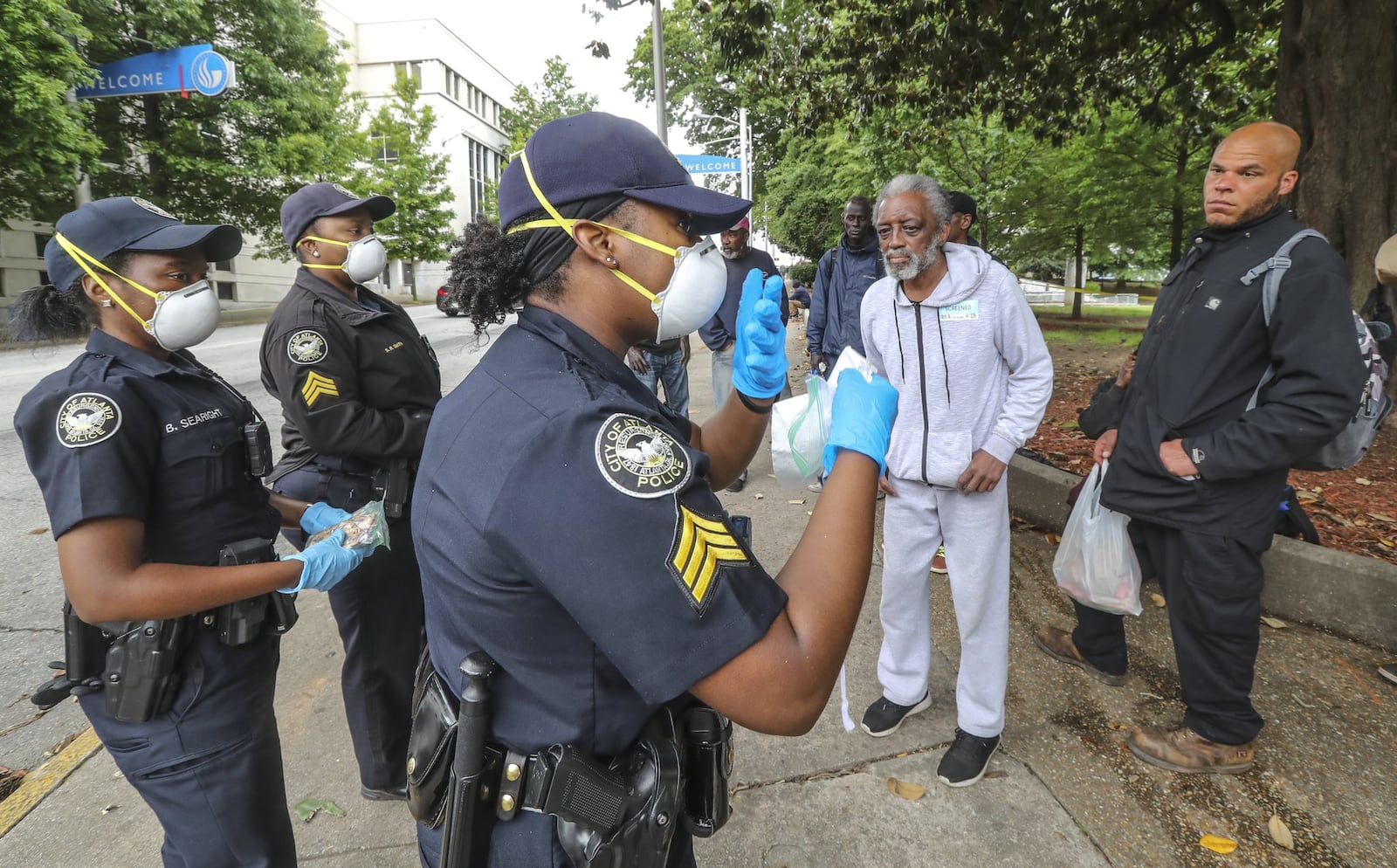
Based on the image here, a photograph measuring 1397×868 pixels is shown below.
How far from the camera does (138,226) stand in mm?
1792

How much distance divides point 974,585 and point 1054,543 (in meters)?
2.35

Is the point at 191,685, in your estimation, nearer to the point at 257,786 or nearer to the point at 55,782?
the point at 257,786

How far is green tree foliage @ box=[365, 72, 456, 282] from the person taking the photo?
3452 cm

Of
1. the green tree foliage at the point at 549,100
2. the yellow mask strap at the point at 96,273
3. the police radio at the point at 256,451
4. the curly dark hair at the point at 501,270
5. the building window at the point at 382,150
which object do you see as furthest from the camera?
the green tree foliage at the point at 549,100

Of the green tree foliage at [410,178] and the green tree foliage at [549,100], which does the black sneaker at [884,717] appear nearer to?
the green tree foliage at [410,178]

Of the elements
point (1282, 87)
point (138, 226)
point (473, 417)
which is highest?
point (1282, 87)

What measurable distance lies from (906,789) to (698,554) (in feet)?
6.71

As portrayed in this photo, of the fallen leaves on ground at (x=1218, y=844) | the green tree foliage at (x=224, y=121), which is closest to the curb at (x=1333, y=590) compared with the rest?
the fallen leaves on ground at (x=1218, y=844)

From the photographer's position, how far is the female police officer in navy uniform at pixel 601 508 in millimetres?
934

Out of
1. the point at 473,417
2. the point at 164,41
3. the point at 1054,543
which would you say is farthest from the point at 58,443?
the point at 164,41

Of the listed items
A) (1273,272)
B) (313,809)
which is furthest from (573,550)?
(1273,272)

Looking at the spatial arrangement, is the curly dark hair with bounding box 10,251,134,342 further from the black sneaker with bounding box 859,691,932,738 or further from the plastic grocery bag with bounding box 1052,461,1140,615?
the plastic grocery bag with bounding box 1052,461,1140,615

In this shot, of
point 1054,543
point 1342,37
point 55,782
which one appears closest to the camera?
point 55,782

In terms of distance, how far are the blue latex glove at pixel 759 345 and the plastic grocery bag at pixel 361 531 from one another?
3.80 feet
